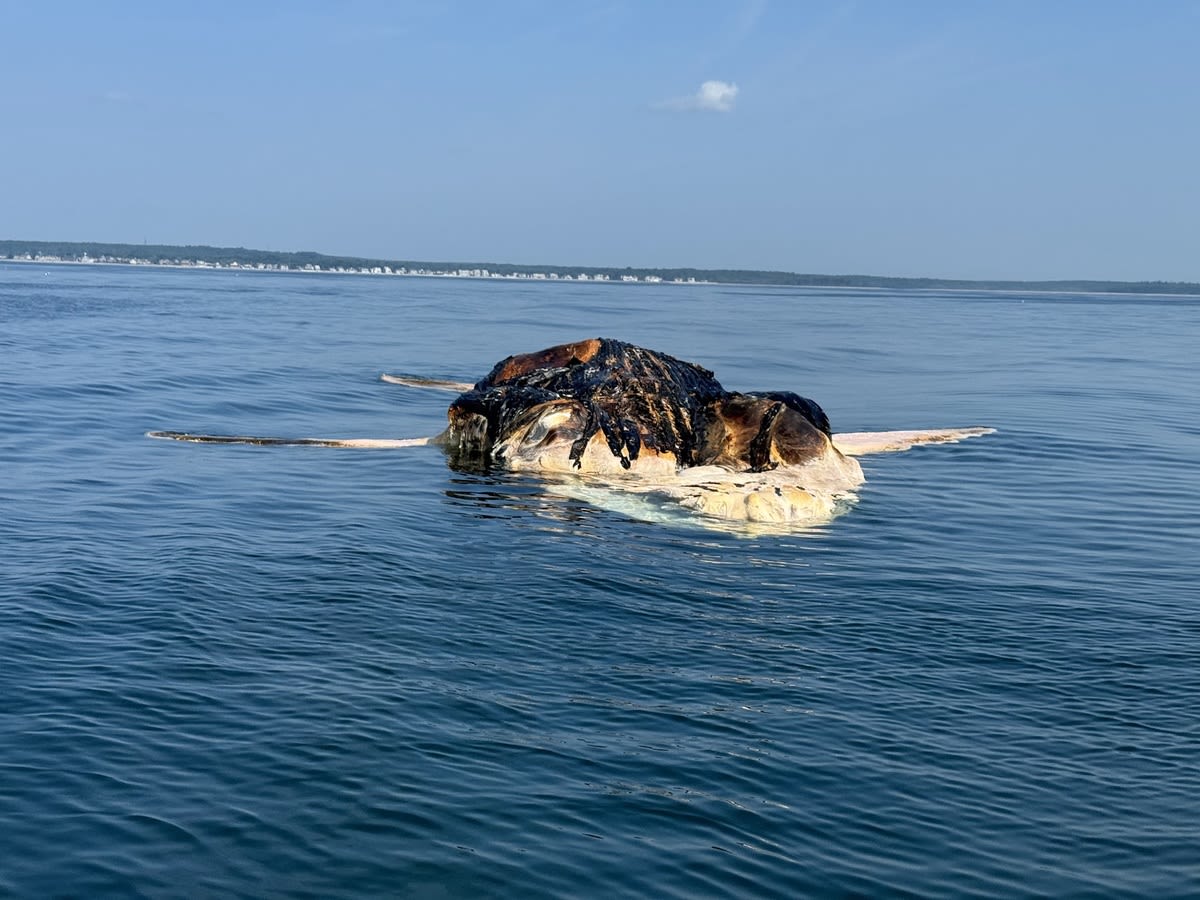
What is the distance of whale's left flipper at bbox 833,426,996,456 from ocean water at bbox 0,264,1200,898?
1143 mm

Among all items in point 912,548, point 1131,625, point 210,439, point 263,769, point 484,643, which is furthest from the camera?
point 210,439

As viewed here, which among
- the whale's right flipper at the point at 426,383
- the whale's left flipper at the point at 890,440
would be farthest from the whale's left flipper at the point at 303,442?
the whale's right flipper at the point at 426,383

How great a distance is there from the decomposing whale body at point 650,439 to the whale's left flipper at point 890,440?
4 cm

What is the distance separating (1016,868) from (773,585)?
5.30 m

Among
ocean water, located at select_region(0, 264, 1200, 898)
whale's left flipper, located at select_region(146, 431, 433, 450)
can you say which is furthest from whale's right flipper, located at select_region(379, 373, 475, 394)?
ocean water, located at select_region(0, 264, 1200, 898)

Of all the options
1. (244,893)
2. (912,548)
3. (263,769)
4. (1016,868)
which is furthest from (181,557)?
(1016,868)

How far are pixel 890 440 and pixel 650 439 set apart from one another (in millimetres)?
5222

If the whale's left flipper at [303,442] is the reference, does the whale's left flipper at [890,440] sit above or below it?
above

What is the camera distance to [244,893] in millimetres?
5461

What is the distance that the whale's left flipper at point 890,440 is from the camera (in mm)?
19781

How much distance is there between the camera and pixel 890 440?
2031cm

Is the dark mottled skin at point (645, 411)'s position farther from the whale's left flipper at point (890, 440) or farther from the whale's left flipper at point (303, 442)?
the whale's left flipper at point (890, 440)

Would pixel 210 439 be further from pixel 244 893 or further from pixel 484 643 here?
pixel 244 893

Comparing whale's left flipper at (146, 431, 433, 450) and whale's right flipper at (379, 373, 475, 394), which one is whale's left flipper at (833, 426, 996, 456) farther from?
whale's right flipper at (379, 373, 475, 394)
